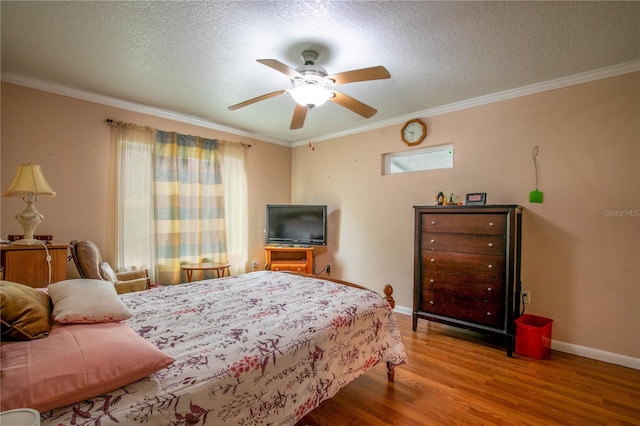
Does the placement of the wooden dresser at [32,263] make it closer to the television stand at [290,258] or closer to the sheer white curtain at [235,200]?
the sheer white curtain at [235,200]

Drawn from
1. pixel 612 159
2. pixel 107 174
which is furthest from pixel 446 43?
pixel 107 174

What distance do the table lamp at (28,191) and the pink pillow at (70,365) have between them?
6.15ft

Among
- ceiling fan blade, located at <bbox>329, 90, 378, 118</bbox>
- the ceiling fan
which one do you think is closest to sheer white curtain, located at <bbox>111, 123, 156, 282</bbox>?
the ceiling fan

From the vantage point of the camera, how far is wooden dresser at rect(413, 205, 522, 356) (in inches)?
107

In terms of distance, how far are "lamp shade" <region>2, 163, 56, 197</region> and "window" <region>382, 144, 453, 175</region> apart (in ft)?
11.9

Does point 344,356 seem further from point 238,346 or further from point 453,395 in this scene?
point 453,395

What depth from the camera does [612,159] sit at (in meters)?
2.61

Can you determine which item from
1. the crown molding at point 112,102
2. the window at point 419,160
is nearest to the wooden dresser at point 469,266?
the window at point 419,160

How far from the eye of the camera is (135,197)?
3506 mm

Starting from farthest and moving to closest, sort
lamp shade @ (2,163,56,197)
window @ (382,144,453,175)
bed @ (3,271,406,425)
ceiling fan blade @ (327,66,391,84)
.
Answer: window @ (382,144,453,175) → lamp shade @ (2,163,56,197) → ceiling fan blade @ (327,66,391,84) → bed @ (3,271,406,425)

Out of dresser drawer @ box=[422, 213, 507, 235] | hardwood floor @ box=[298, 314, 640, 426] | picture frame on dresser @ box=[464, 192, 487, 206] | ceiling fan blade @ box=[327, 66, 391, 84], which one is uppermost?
ceiling fan blade @ box=[327, 66, 391, 84]

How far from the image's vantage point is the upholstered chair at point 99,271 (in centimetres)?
202

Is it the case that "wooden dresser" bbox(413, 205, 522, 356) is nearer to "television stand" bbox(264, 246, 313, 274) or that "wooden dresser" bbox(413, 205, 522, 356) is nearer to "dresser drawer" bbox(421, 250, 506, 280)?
"dresser drawer" bbox(421, 250, 506, 280)

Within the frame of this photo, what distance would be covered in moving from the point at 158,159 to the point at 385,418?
11.7 ft
